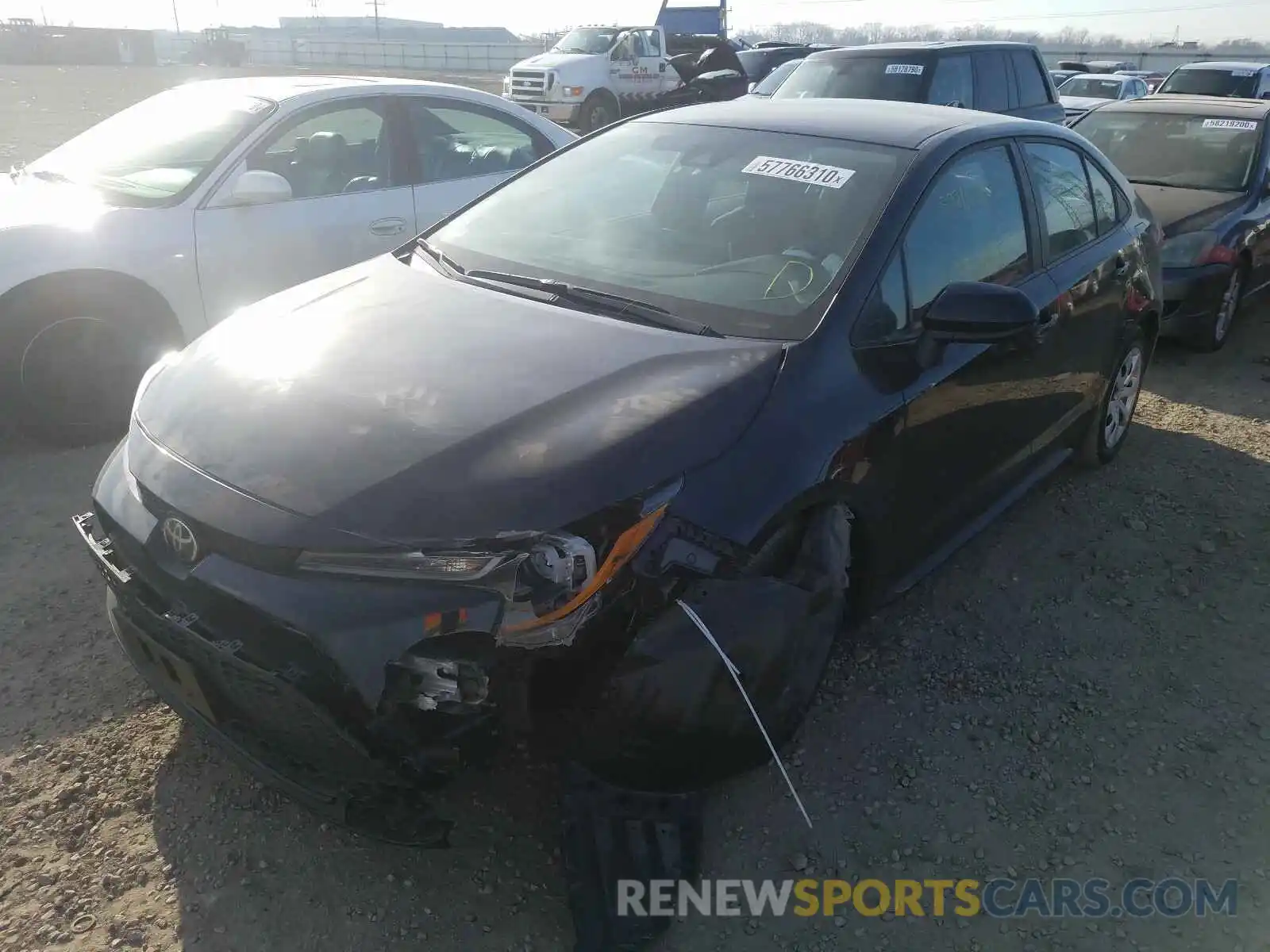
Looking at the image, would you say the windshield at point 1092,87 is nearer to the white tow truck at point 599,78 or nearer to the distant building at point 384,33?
the white tow truck at point 599,78

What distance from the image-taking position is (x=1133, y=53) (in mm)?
49219

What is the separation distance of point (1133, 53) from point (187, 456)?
58366 millimetres

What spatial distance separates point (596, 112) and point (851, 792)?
18412mm

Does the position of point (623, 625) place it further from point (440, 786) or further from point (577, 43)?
point (577, 43)

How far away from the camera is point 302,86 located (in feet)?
16.5

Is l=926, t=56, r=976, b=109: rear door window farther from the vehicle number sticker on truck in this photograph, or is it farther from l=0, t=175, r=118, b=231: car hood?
l=0, t=175, r=118, b=231: car hood

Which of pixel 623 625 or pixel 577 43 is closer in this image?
pixel 623 625

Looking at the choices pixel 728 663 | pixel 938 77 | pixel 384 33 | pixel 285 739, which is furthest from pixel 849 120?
pixel 384 33

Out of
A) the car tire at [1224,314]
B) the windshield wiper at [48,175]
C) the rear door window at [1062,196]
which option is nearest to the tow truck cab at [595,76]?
the car tire at [1224,314]

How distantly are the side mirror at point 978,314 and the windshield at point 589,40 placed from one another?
18346 mm

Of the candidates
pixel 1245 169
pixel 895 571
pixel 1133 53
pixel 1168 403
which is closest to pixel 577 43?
pixel 1245 169

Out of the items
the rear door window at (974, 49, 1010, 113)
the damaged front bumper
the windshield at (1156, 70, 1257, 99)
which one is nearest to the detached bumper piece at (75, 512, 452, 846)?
the damaged front bumper

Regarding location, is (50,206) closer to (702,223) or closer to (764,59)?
(702,223)

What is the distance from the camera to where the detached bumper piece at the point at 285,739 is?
1.92m
